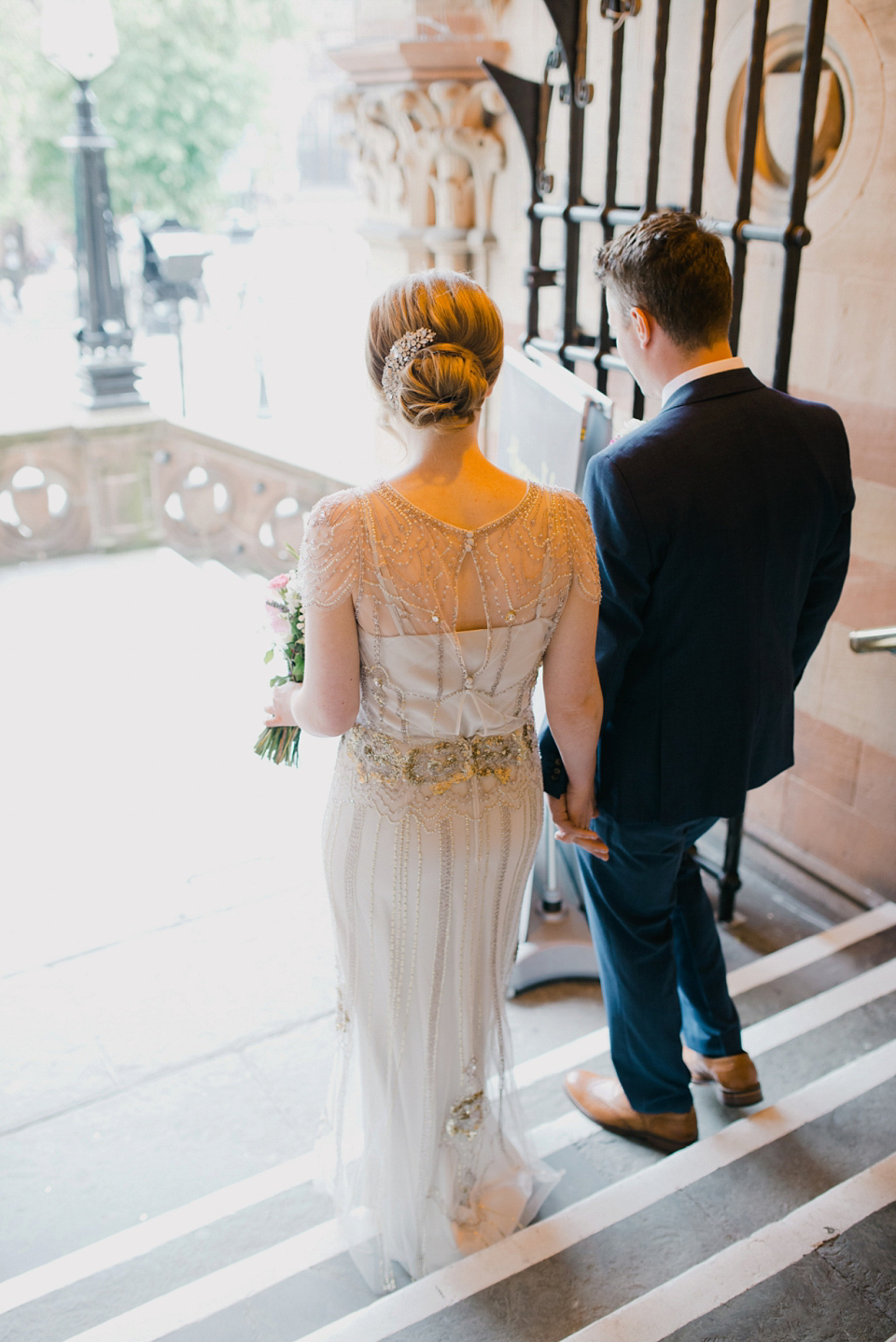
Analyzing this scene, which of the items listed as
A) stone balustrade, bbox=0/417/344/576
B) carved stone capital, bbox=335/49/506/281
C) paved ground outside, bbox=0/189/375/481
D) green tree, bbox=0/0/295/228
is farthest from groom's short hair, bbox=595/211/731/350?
green tree, bbox=0/0/295/228

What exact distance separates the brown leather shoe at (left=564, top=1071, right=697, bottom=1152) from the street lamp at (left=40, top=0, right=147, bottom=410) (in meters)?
6.09

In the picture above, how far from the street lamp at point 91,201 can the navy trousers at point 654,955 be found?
614cm

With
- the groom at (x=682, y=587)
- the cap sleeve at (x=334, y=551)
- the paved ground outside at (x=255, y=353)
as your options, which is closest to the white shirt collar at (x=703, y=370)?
the groom at (x=682, y=587)

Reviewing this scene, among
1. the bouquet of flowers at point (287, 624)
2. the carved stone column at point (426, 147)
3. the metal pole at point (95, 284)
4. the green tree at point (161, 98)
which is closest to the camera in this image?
the bouquet of flowers at point (287, 624)

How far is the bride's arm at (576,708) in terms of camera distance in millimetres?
1627

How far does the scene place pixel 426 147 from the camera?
4.05m

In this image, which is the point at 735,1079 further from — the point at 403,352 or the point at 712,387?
the point at 403,352

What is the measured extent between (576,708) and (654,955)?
0.59m

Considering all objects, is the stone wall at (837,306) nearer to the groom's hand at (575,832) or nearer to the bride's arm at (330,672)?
the groom's hand at (575,832)

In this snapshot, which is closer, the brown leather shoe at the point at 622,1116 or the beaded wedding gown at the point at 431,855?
the beaded wedding gown at the point at 431,855

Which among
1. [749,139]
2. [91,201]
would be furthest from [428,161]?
[91,201]

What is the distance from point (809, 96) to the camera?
2180 mm

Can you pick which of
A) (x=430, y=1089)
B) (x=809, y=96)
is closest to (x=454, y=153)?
(x=809, y=96)

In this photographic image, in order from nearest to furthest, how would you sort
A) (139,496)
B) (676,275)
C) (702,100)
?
(676,275)
(702,100)
(139,496)
